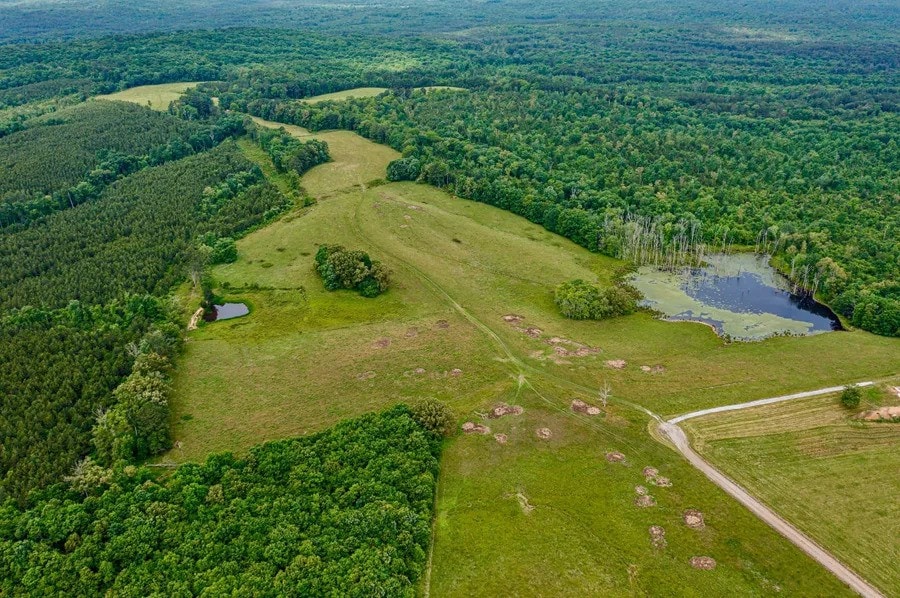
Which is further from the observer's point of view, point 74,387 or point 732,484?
point 74,387

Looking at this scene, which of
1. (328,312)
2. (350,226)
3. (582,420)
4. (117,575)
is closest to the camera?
(117,575)

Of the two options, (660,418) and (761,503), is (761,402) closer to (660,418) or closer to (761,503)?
(660,418)

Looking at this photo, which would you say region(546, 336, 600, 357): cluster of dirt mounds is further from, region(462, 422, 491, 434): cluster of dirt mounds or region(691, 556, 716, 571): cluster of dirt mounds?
region(691, 556, 716, 571): cluster of dirt mounds

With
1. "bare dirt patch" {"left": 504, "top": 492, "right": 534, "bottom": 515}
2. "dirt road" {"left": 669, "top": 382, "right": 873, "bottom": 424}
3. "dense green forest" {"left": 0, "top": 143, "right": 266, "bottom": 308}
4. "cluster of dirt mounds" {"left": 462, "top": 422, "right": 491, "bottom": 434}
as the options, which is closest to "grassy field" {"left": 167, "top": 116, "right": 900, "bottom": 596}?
"bare dirt patch" {"left": 504, "top": 492, "right": 534, "bottom": 515}

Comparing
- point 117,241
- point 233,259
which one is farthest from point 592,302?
point 117,241

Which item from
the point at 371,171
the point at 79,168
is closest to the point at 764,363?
the point at 371,171

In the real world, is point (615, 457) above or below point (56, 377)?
below

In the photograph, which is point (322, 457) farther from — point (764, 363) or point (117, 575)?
point (764, 363)
